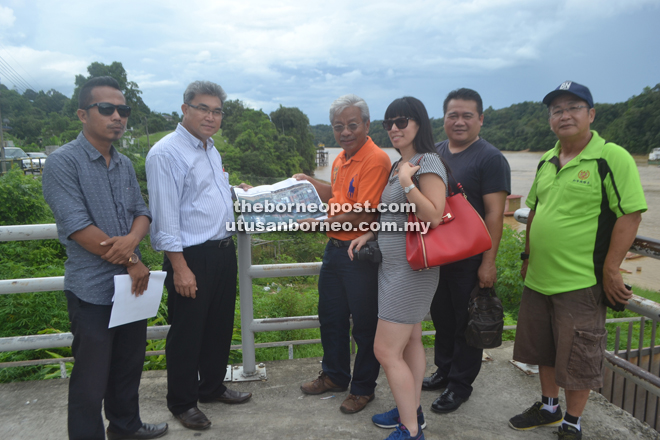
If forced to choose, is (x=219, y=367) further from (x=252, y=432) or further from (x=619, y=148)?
(x=619, y=148)

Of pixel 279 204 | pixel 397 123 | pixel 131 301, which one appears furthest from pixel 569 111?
pixel 131 301

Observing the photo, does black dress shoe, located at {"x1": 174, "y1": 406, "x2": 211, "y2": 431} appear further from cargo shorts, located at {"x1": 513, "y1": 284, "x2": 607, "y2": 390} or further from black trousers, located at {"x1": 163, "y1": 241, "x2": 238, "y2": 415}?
cargo shorts, located at {"x1": 513, "y1": 284, "x2": 607, "y2": 390}

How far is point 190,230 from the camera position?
2303 mm

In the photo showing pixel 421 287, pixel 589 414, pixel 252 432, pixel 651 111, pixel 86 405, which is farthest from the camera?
pixel 651 111

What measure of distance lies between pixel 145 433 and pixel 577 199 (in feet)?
8.35

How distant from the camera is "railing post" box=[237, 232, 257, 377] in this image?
2658 mm

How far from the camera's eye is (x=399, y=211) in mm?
2121

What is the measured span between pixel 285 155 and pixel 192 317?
190 feet

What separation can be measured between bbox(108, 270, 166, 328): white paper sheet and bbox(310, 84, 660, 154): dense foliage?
143 feet

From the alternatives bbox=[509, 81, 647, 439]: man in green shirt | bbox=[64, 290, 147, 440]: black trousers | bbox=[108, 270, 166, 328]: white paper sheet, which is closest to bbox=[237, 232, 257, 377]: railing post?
bbox=[108, 270, 166, 328]: white paper sheet

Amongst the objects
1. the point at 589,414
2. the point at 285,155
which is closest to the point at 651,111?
the point at 285,155

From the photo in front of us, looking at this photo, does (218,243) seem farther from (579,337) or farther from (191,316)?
(579,337)

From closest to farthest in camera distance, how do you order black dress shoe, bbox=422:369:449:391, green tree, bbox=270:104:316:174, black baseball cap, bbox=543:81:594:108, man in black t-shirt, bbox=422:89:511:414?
black baseball cap, bbox=543:81:594:108 → man in black t-shirt, bbox=422:89:511:414 → black dress shoe, bbox=422:369:449:391 → green tree, bbox=270:104:316:174

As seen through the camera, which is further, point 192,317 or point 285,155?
point 285,155
